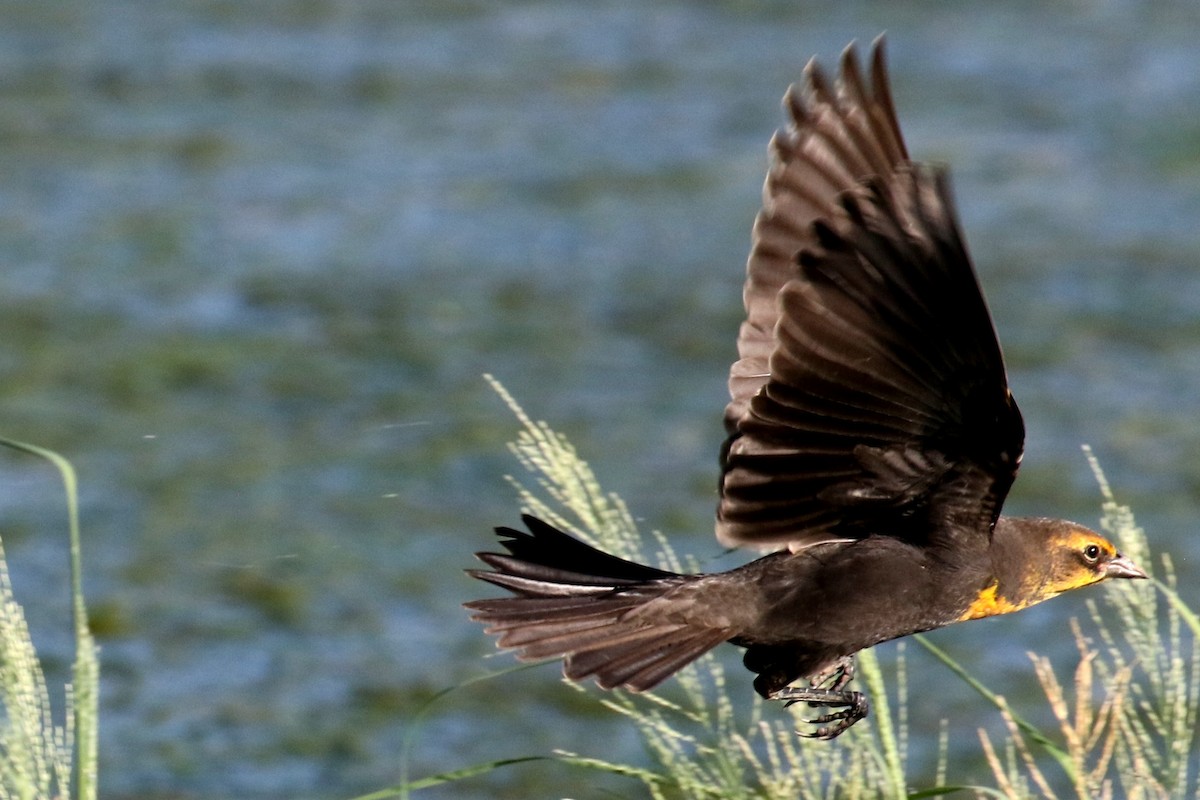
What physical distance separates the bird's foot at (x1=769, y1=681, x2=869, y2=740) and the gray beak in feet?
2.10

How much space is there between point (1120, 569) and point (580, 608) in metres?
1.24

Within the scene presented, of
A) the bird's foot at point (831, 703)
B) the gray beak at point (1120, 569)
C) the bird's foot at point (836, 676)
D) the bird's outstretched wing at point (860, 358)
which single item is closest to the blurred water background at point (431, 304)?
the bird's foot at point (836, 676)

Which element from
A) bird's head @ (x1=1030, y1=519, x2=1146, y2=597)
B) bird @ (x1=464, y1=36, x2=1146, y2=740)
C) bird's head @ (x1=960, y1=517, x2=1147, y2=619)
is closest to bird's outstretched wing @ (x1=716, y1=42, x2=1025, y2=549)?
bird @ (x1=464, y1=36, x2=1146, y2=740)

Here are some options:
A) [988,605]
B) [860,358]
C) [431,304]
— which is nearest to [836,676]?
[988,605]

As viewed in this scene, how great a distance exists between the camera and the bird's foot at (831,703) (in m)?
4.53

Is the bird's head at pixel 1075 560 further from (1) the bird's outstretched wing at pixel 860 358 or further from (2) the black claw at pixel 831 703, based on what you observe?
(2) the black claw at pixel 831 703

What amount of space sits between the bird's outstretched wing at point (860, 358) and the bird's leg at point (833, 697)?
1.13 ft

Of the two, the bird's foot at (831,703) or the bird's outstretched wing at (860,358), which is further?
the bird's foot at (831,703)

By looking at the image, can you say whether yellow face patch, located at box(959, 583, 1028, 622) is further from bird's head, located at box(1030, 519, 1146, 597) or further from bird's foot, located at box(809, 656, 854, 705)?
bird's foot, located at box(809, 656, 854, 705)

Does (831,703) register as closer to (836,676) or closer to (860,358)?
(836,676)

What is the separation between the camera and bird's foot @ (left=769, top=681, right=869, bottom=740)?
14.9ft

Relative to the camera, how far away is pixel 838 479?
14.4 feet

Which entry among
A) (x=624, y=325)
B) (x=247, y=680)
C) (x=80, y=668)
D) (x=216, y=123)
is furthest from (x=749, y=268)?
→ (x=216, y=123)

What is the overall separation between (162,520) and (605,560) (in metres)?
4.53
